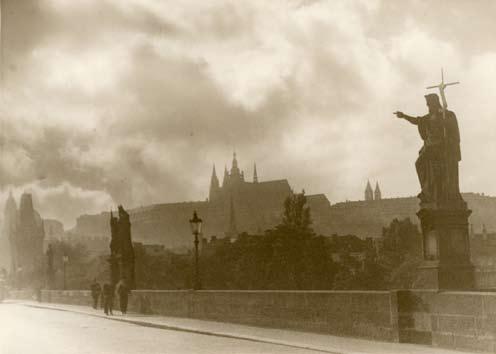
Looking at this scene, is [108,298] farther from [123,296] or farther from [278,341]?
[278,341]

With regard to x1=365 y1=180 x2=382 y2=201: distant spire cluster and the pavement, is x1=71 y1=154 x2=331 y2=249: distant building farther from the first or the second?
the pavement

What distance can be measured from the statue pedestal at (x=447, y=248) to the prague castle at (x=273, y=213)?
61215 mm

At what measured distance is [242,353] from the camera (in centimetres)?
1198

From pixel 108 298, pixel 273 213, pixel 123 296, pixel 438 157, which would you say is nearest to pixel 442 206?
pixel 438 157

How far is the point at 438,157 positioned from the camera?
44.1ft

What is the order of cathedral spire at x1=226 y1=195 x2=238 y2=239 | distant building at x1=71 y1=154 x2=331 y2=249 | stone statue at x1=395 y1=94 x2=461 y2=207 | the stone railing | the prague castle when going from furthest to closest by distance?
cathedral spire at x1=226 y1=195 x2=238 y2=239 → the prague castle → distant building at x1=71 y1=154 x2=331 y2=249 → stone statue at x1=395 y1=94 x2=461 y2=207 → the stone railing

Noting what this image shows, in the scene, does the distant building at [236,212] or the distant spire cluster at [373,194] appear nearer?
the distant building at [236,212]

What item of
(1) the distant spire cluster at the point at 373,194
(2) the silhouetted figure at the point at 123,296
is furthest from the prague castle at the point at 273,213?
(2) the silhouetted figure at the point at 123,296

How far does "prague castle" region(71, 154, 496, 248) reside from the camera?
261 feet

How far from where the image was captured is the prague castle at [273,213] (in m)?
79.6

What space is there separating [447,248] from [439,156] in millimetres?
1716

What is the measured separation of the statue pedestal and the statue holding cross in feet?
0.70

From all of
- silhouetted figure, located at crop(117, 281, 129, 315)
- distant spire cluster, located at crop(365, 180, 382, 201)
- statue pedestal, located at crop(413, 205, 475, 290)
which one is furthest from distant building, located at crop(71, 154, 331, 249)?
statue pedestal, located at crop(413, 205, 475, 290)

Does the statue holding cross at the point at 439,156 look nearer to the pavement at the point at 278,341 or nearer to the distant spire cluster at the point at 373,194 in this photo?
the pavement at the point at 278,341
